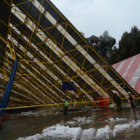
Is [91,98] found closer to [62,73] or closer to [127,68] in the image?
[62,73]

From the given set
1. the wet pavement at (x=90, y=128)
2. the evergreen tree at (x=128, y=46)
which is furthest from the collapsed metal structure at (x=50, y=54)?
the evergreen tree at (x=128, y=46)

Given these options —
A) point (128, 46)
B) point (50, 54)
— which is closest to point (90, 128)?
point (50, 54)

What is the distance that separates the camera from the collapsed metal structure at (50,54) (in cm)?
1004

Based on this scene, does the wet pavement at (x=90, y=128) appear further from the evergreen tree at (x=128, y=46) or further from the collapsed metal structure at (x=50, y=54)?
the evergreen tree at (x=128, y=46)

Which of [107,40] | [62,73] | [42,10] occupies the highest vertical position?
[107,40]

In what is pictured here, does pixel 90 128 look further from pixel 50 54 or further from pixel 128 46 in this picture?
pixel 128 46

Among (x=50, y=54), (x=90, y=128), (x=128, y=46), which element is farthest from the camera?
(x=128, y=46)

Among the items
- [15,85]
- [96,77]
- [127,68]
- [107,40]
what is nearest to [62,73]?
[96,77]

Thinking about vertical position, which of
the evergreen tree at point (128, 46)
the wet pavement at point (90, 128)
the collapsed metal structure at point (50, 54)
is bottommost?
the wet pavement at point (90, 128)

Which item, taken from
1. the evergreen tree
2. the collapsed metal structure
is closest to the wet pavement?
the collapsed metal structure

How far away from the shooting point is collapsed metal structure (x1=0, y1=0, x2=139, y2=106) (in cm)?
1004

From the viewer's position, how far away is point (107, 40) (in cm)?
4316

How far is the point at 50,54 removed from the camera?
12.5 metres

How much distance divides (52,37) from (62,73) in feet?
13.5
